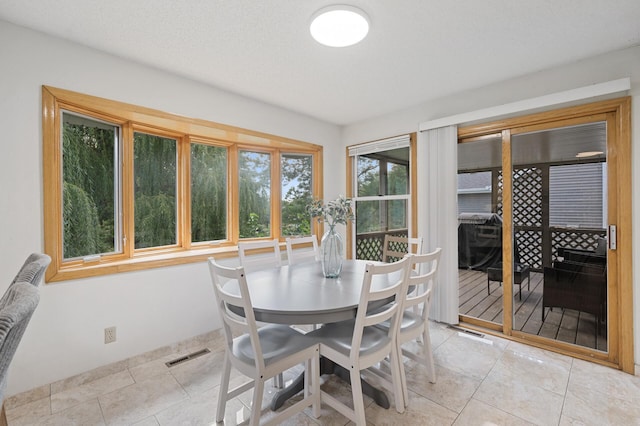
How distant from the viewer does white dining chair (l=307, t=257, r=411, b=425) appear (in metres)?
1.52

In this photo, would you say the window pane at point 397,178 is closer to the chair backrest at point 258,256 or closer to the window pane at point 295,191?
the window pane at point 295,191

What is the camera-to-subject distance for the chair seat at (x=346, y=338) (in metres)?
1.65

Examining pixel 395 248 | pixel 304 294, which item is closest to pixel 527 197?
pixel 395 248

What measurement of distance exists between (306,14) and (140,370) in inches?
113

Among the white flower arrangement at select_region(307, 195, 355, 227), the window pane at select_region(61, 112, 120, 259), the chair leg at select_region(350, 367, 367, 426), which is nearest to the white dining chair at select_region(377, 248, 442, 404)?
the chair leg at select_region(350, 367, 367, 426)

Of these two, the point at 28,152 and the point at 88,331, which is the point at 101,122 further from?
the point at 88,331

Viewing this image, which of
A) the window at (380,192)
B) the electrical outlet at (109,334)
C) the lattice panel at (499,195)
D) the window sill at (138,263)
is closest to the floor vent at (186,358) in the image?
the electrical outlet at (109,334)

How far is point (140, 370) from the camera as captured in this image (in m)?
2.28

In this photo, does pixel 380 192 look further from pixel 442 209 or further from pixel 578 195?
pixel 578 195

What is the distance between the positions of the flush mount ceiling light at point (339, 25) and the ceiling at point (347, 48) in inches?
1.6

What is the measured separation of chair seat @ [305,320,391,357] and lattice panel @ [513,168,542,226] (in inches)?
76.9

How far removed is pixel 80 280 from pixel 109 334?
48 centimetres

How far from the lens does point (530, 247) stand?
9.07 feet

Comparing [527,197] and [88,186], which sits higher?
[88,186]
